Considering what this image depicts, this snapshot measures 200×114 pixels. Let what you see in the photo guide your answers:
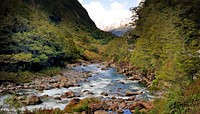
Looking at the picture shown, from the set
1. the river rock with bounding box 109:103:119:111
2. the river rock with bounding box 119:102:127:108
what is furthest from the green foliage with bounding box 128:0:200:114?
the river rock with bounding box 109:103:119:111

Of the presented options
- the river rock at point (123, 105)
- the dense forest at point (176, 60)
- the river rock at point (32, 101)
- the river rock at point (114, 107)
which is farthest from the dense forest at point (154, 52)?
the river rock at point (32, 101)

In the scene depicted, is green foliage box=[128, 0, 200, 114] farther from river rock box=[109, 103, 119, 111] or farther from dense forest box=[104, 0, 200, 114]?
river rock box=[109, 103, 119, 111]

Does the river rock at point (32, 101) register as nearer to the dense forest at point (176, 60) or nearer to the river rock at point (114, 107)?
the river rock at point (114, 107)

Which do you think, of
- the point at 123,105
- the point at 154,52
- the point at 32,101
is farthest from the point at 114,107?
the point at 154,52

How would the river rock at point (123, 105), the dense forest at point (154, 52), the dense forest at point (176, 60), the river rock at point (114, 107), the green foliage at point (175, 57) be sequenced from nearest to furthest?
1. the dense forest at point (176, 60)
2. the green foliage at point (175, 57)
3. the dense forest at point (154, 52)
4. the river rock at point (114, 107)
5. the river rock at point (123, 105)

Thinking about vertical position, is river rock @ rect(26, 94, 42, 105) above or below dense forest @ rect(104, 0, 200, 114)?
below

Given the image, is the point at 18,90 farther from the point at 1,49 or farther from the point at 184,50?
the point at 184,50

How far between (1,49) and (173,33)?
41.6m

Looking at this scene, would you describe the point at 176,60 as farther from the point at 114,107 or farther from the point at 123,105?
the point at 114,107

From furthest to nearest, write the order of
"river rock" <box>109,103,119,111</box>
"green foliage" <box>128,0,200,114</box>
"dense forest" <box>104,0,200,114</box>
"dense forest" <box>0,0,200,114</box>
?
"river rock" <box>109,103,119,111</box>
"dense forest" <box>0,0,200,114</box>
"green foliage" <box>128,0,200,114</box>
"dense forest" <box>104,0,200,114</box>

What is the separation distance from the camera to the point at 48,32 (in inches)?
3654

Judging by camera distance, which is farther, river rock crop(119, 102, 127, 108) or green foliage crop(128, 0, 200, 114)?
river rock crop(119, 102, 127, 108)

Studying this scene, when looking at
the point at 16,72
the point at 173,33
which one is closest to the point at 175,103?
the point at 173,33

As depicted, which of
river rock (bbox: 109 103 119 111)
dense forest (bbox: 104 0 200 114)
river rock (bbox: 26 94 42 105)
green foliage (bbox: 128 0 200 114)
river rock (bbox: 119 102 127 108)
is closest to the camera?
dense forest (bbox: 104 0 200 114)
